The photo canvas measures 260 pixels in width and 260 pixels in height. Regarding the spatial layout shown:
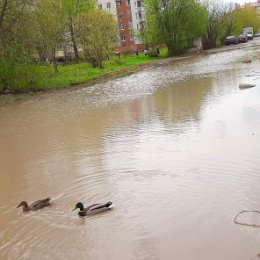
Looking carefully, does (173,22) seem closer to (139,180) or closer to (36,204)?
(139,180)

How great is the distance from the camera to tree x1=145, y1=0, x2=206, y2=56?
5666 centimetres

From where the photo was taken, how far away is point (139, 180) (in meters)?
10.1

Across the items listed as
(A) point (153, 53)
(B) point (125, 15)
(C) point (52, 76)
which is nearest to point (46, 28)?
(C) point (52, 76)

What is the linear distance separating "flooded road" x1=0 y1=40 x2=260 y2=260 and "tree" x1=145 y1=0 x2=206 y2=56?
38.4 m

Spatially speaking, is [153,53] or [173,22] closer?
[173,22]

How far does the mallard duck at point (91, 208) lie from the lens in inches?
329

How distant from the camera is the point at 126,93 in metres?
26.2

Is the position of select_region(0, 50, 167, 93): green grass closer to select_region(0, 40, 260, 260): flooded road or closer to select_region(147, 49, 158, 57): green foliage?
select_region(0, 40, 260, 260): flooded road

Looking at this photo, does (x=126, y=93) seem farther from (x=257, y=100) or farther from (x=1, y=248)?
(x=1, y=248)

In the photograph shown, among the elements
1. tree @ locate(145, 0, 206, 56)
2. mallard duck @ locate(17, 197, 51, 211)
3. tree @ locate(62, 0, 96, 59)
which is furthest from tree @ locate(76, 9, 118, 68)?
mallard duck @ locate(17, 197, 51, 211)

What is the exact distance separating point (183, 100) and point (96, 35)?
23.8m

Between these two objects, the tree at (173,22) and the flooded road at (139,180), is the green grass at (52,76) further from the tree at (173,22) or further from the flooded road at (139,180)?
the tree at (173,22)

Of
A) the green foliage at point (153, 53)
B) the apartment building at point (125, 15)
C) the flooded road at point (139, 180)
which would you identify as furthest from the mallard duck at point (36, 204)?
the apartment building at point (125, 15)

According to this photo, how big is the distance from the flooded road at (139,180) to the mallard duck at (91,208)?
0.42 feet
